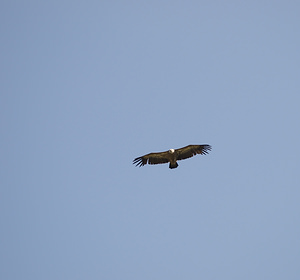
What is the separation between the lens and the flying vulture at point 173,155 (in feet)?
111

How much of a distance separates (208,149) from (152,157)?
9.63ft

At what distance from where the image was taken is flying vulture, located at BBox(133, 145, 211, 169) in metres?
33.8

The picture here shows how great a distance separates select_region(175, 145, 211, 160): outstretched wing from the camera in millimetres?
33844

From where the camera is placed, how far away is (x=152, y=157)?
34.2m

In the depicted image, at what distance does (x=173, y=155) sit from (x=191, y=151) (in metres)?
1.00

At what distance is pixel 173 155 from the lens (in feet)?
111

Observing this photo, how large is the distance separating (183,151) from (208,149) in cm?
129

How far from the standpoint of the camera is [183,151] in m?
34.0

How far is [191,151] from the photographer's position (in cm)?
3406

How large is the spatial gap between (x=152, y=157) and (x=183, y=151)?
1.65 meters

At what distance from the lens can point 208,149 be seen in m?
Result: 33.8

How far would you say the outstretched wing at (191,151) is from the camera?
111 ft
